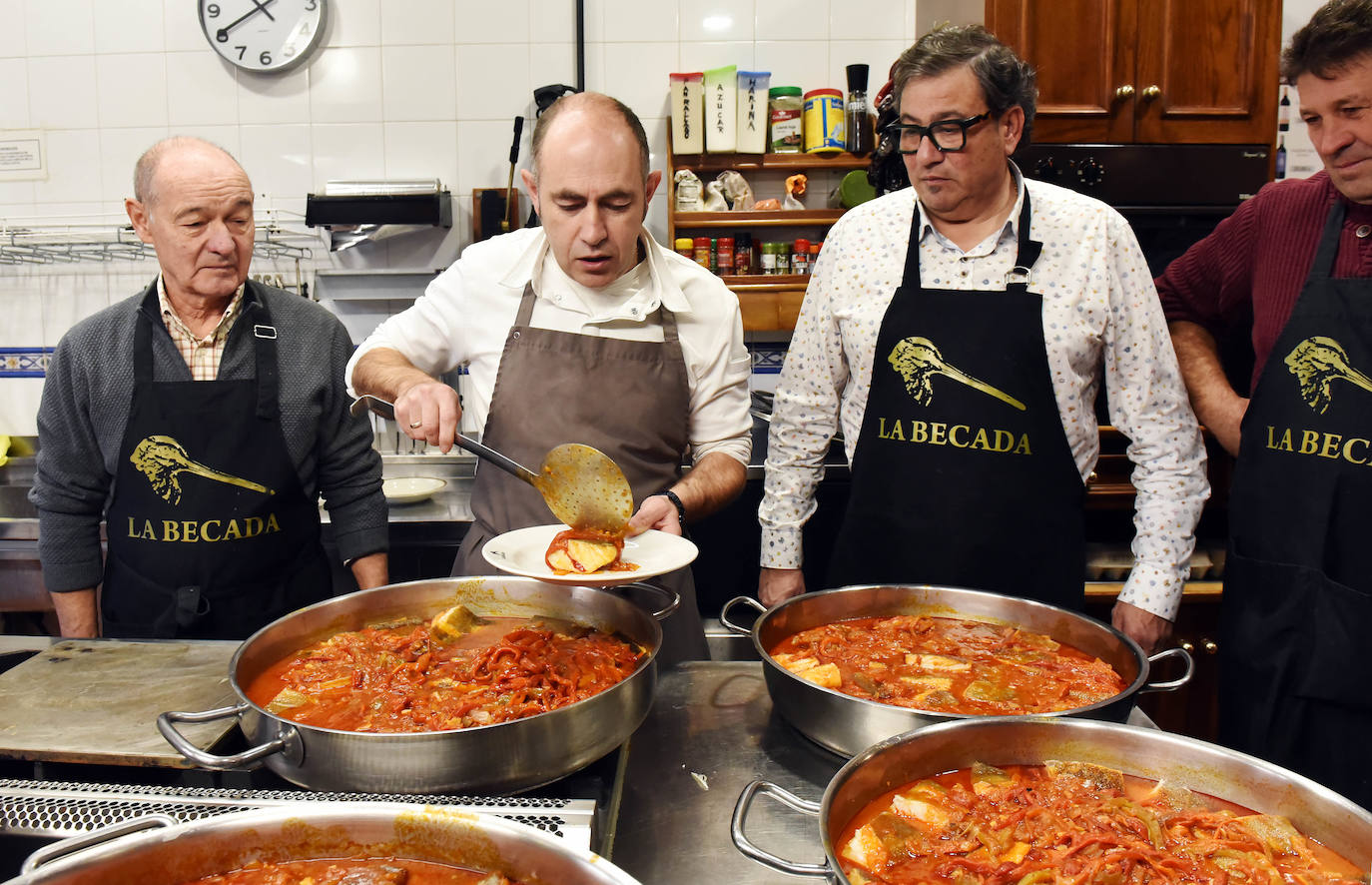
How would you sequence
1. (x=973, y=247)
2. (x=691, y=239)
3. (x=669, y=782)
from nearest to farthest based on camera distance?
(x=669, y=782)
(x=973, y=247)
(x=691, y=239)

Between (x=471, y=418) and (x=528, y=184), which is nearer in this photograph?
(x=528, y=184)

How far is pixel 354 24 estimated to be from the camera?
4461mm

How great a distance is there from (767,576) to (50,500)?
6.32ft

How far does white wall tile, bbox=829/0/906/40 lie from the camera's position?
14.7 ft

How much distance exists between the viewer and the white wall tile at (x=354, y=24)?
14.6 ft

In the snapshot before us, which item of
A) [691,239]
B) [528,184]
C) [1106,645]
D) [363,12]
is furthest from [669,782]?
[363,12]

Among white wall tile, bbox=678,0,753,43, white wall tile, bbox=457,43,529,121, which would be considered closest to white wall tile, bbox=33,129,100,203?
white wall tile, bbox=457,43,529,121

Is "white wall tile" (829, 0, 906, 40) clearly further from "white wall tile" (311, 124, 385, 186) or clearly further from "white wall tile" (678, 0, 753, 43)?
"white wall tile" (311, 124, 385, 186)

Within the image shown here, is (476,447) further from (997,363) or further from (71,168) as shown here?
(71,168)

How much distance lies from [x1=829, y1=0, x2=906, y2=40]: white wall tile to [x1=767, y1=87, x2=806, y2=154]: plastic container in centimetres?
44

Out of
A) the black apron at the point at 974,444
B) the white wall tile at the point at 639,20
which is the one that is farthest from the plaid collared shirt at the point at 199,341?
the white wall tile at the point at 639,20

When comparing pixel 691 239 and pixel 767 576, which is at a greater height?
pixel 691 239

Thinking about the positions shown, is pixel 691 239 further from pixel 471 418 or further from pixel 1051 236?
pixel 1051 236

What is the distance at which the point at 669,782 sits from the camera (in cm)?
143
